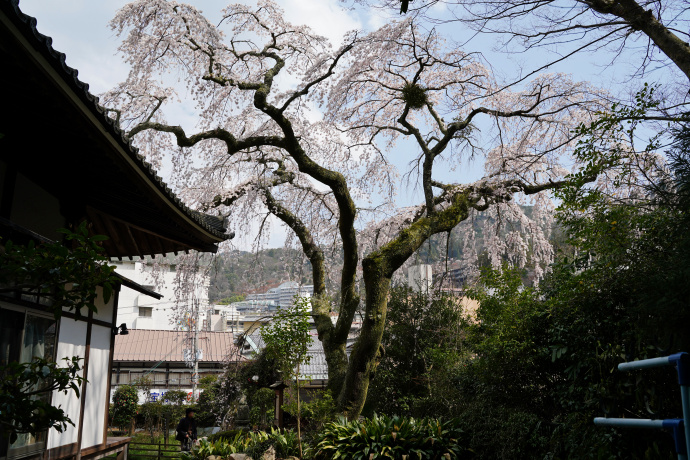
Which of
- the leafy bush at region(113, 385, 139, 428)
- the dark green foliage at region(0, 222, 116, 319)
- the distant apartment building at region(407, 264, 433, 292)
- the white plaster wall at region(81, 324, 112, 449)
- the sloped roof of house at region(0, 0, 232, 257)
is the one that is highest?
the distant apartment building at region(407, 264, 433, 292)

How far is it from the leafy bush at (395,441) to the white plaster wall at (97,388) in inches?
112

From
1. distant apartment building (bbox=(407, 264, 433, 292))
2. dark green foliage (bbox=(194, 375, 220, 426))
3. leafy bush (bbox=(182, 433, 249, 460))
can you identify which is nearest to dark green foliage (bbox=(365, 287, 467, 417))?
distant apartment building (bbox=(407, 264, 433, 292))

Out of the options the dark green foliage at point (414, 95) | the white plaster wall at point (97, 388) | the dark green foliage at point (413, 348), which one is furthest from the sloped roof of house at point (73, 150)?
the dark green foliage at point (413, 348)

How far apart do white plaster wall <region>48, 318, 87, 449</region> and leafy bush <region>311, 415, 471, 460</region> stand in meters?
3.15

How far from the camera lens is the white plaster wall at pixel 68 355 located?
5125 millimetres

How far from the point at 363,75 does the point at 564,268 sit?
5783 millimetres

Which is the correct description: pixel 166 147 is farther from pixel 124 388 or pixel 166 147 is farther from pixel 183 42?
pixel 124 388

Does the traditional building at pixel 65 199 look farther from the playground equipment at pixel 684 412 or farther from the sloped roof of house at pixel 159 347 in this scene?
the sloped roof of house at pixel 159 347

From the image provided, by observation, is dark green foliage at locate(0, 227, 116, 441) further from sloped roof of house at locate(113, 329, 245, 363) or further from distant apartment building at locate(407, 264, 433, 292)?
sloped roof of house at locate(113, 329, 245, 363)

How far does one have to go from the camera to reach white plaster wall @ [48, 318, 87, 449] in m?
5.12

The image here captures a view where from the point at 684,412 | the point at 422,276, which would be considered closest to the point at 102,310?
the point at 684,412

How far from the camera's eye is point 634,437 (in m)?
4.16

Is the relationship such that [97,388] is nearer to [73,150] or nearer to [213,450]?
[213,450]

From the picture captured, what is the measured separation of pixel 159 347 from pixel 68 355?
2065cm
